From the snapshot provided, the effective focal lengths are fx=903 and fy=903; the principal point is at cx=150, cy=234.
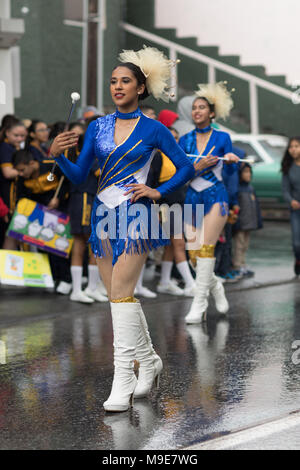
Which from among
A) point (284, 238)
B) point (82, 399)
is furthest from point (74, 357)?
point (284, 238)

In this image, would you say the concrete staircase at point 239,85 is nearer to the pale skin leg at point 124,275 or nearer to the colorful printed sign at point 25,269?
the colorful printed sign at point 25,269

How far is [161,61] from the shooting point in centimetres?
552

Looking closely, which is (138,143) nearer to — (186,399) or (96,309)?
(186,399)

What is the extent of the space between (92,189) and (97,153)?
3869 millimetres

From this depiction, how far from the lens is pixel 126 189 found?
208 inches

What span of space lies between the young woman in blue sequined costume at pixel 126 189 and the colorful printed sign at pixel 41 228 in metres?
4.15

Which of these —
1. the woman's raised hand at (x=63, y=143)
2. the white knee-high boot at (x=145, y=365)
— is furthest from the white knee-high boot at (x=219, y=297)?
the woman's raised hand at (x=63, y=143)

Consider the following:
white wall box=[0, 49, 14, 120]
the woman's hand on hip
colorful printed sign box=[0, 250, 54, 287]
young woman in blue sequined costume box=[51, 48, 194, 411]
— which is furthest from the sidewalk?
the woman's hand on hip

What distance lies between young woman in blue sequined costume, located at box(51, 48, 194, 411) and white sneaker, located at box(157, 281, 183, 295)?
456cm

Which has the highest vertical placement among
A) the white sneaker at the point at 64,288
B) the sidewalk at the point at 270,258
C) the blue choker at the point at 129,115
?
the blue choker at the point at 129,115

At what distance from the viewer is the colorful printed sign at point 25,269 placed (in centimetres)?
934

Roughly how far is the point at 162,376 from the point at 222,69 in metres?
21.2

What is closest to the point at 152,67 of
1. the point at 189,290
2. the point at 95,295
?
the point at 95,295

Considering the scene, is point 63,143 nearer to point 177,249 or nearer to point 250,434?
point 250,434
